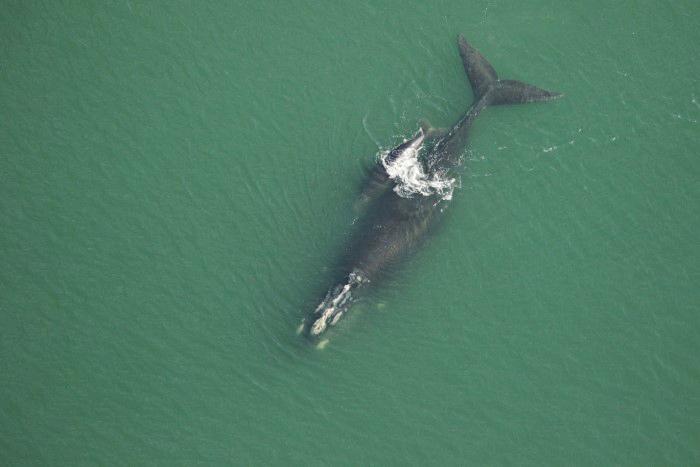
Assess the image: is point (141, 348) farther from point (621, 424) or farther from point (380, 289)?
point (621, 424)

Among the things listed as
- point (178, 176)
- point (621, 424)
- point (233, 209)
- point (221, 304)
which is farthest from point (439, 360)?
point (178, 176)

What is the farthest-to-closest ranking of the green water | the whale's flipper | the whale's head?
the whale's flipper
the whale's head
the green water

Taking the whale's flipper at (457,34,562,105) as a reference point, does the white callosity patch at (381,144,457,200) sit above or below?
below

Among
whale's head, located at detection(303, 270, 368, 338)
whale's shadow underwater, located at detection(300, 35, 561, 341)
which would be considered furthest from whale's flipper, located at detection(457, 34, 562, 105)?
whale's head, located at detection(303, 270, 368, 338)

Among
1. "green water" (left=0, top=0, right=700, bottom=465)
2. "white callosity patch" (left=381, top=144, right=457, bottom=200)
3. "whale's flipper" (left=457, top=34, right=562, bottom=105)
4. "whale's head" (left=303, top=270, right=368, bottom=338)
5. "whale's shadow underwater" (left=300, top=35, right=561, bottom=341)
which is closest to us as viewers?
"green water" (left=0, top=0, right=700, bottom=465)

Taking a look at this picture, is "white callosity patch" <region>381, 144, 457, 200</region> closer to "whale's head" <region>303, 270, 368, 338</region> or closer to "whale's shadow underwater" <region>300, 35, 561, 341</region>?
"whale's shadow underwater" <region>300, 35, 561, 341</region>

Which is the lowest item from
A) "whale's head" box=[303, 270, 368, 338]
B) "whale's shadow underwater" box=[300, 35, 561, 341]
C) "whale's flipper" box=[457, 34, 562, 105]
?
"whale's head" box=[303, 270, 368, 338]
